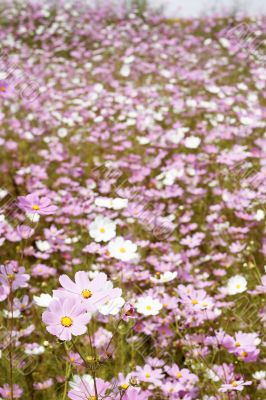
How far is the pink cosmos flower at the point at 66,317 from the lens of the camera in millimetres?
950

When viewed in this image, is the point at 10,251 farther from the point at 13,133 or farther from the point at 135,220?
the point at 13,133

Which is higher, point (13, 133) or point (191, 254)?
point (191, 254)

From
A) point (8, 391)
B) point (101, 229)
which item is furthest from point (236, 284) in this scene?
point (8, 391)

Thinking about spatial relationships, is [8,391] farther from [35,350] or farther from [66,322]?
[66,322]

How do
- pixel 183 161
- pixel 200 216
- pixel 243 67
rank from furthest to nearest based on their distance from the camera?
pixel 243 67
pixel 183 161
pixel 200 216

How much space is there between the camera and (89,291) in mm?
1021

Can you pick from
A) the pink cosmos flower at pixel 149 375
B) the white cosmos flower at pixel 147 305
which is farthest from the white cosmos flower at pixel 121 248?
the pink cosmos flower at pixel 149 375

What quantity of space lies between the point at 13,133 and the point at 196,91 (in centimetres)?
209

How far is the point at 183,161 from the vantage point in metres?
3.87

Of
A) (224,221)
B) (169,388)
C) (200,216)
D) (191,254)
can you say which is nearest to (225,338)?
(169,388)

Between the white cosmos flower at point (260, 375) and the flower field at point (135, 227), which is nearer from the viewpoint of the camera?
the flower field at point (135, 227)

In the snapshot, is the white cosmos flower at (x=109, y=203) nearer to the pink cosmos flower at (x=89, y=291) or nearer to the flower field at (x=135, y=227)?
the flower field at (x=135, y=227)

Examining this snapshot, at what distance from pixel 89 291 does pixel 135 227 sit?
6.17 ft

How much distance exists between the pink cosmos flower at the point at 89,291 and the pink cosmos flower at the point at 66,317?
0.01m
